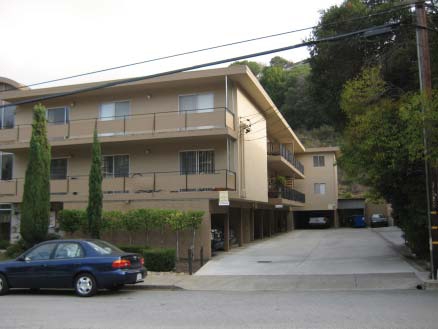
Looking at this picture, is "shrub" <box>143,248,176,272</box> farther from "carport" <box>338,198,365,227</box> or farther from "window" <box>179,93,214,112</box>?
"carport" <box>338,198,365,227</box>

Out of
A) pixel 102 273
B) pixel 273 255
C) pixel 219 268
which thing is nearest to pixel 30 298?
pixel 102 273

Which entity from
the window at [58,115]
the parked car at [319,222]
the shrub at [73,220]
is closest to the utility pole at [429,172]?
the shrub at [73,220]

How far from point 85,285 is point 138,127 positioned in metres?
12.1

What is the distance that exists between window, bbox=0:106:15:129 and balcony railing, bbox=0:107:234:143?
237 centimetres

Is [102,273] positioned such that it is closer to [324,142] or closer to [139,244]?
[139,244]

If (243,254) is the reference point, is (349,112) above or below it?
above

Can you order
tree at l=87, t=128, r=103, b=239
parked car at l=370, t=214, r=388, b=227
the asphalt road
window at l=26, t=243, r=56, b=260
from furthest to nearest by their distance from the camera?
parked car at l=370, t=214, r=388, b=227, tree at l=87, t=128, r=103, b=239, window at l=26, t=243, r=56, b=260, the asphalt road

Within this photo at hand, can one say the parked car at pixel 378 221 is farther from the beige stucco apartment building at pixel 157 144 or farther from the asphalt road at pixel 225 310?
the asphalt road at pixel 225 310

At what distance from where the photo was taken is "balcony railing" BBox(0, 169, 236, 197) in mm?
22125

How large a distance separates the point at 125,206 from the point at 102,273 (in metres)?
9.52

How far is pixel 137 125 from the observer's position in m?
23.9

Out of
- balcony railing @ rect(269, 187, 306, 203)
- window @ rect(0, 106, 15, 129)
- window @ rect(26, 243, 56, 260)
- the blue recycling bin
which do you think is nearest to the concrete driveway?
window @ rect(26, 243, 56, 260)

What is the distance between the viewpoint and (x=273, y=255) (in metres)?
22.4

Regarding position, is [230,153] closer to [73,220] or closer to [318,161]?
[73,220]
